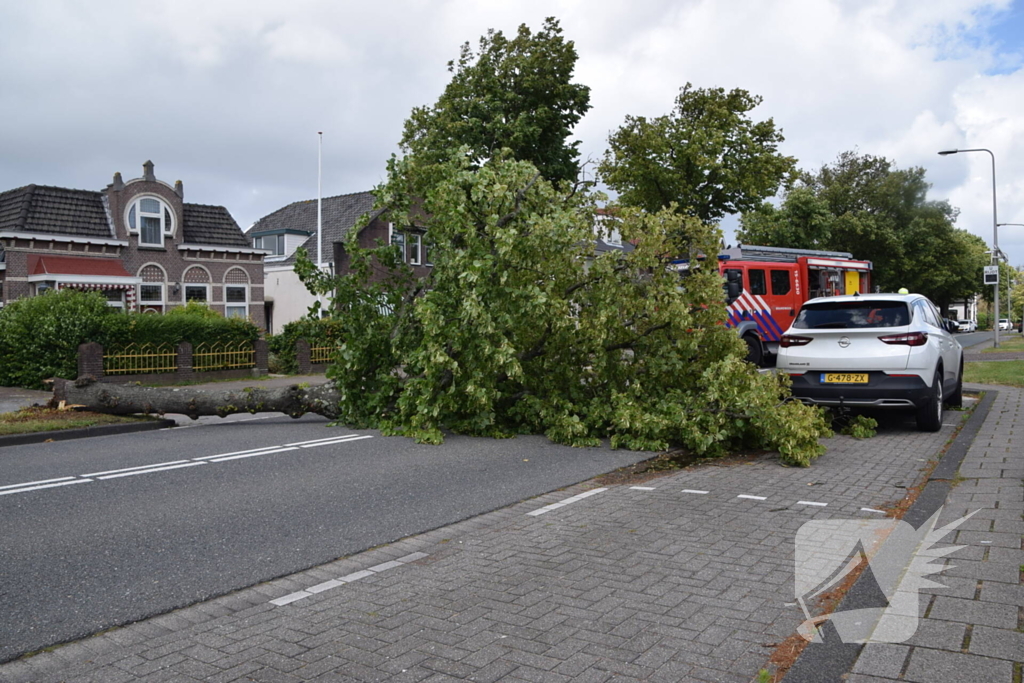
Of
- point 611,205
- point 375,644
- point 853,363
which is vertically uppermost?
point 611,205

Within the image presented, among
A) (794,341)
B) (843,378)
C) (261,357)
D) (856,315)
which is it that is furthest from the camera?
(261,357)

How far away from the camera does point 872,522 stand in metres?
6.28

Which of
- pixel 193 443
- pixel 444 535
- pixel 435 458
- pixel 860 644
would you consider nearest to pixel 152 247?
pixel 193 443

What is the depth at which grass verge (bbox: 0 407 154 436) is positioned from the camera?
36.0 ft

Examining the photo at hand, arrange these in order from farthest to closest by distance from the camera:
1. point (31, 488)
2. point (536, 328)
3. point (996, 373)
Result: point (996, 373) → point (536, 328) → point (31, 488)

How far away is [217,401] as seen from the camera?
11961 mm

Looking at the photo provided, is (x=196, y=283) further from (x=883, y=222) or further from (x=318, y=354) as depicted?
(x=883, y=222)

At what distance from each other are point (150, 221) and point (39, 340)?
14952 millimetres

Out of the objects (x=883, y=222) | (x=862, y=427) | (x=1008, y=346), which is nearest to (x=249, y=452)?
(x=862, y=427)

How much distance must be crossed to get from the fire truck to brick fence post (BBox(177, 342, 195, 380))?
12871mm

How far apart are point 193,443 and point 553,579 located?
697 centimetres

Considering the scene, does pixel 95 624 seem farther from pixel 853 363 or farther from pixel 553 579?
pixel 853 363

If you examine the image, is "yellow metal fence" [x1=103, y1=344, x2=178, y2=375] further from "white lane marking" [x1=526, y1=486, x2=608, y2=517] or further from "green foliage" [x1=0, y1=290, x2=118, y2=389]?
"white lane marking" [x1=526, y1=486, x2=608, y2=517]

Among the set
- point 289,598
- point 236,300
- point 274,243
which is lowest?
point 289,598
